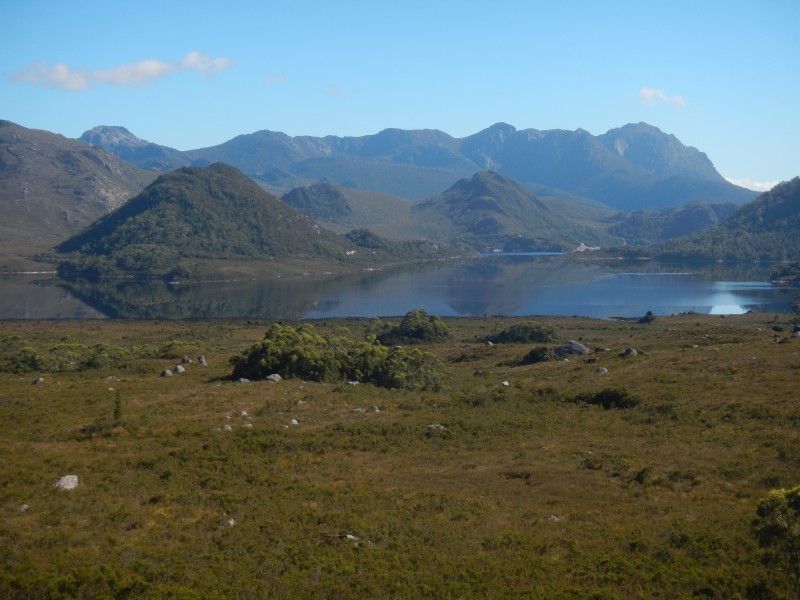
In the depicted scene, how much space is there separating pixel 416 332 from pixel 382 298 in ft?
247

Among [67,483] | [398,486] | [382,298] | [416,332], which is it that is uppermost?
[67,483]

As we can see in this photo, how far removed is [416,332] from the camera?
84.2 m

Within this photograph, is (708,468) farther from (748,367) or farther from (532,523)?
(748,367)

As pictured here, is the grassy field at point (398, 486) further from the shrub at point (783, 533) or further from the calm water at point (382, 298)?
the calm water at point (382, 298)

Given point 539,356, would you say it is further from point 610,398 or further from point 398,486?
point 398,486

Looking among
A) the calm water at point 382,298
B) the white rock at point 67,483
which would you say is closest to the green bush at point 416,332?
the calm water at point 382,298

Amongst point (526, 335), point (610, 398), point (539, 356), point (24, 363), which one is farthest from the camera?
point (526, 335)

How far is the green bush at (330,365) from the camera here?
142 feet

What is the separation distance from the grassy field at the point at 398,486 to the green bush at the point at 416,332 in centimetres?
4322

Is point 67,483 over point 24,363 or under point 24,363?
over

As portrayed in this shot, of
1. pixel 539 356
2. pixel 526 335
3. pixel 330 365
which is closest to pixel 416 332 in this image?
pixel 526 335

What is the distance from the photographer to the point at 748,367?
119ft

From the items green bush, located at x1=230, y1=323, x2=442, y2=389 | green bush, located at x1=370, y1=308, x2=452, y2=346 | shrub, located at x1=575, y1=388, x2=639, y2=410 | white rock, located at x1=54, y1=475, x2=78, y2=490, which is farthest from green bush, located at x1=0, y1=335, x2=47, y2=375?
green bush, located at x1=370, y1=308, x2=452, y2=346

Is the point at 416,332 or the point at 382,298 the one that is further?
the point at 382,298
